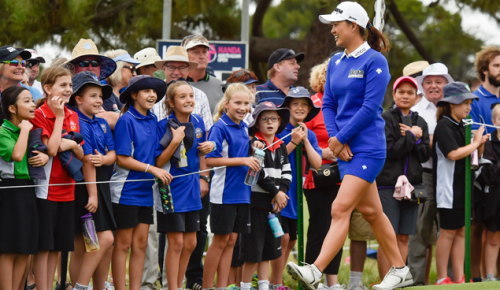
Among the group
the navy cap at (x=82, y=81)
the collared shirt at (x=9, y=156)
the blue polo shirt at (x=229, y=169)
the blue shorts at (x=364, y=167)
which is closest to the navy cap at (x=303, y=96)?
the blue polo shirt at (x=229, y=169)

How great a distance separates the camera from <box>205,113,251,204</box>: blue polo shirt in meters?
5.48

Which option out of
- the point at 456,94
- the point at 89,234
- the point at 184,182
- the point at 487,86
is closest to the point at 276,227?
the point at 184,182

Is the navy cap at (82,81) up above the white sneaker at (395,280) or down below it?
above

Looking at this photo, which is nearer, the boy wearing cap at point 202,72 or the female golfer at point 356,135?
the female golfer at point 356,135

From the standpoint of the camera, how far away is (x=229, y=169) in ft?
18.2

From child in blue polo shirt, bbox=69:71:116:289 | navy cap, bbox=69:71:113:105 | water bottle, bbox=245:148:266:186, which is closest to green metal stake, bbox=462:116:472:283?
water bottle, bbox=245:148:266:186

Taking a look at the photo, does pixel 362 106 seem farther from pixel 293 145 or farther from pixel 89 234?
pixel 89 234

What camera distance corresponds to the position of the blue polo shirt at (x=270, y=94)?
640 cm

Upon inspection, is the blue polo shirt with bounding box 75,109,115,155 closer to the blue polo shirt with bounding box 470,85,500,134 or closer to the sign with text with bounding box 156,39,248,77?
the blue polo shirt with bounding box 470,85,500,134

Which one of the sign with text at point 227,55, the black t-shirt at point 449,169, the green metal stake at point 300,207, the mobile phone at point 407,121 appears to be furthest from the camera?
the sign with text at point 227,55

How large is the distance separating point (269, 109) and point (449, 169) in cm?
203

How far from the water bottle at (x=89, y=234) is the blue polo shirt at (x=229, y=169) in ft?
3.65

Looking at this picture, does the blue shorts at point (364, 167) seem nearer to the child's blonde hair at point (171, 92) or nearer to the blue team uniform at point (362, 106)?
the blue team uniform at point (362, 106)

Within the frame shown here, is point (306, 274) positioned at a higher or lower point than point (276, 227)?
lower
